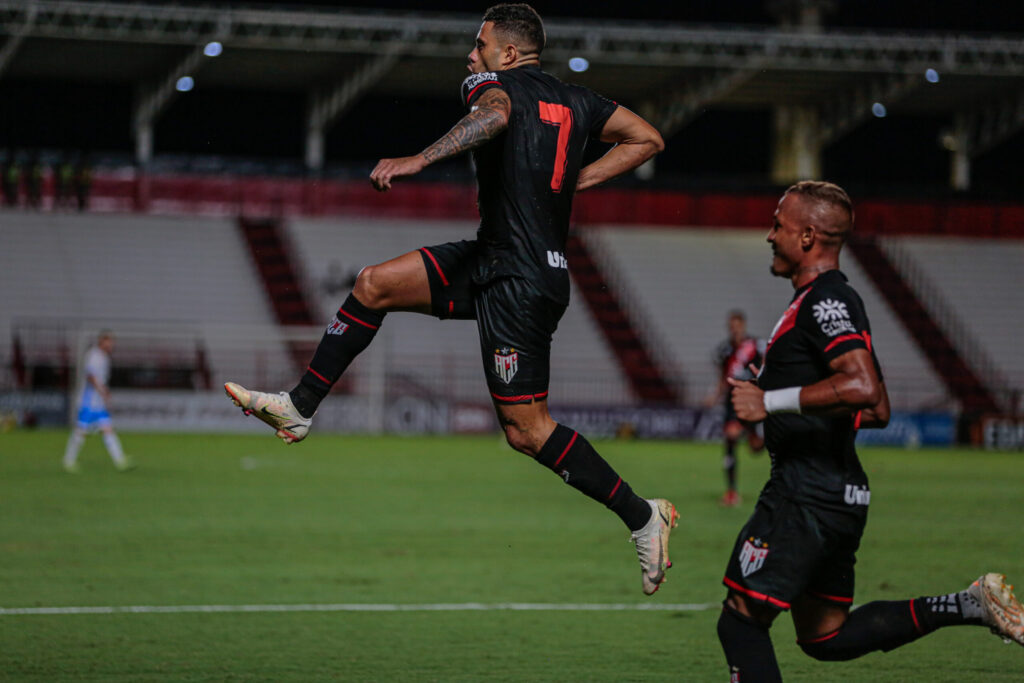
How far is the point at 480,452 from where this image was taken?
26.2 metres

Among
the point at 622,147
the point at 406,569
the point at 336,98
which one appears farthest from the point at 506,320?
the point at 336,98

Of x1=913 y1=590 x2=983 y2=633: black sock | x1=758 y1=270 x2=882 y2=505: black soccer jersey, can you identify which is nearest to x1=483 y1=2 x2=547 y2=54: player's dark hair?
x1=758 y1=270 x2=882 y2=505: black soccer jersey

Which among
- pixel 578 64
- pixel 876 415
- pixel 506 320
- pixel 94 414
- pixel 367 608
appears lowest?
pixel 94 414

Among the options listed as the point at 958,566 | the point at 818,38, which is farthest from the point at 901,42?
the point at 958,566

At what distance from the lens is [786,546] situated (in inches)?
200

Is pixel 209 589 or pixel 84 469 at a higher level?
pixel 209 589

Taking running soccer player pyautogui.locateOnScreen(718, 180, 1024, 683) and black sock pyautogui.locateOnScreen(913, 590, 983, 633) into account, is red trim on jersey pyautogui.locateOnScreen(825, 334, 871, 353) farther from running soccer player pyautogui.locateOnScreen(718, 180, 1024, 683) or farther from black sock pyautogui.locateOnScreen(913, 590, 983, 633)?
black sock pyautogui.locateOnScreen(913, 590, 983, 633)

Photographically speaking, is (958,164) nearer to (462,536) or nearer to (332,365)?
(462,536)

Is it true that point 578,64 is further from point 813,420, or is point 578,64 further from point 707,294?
point 813,420

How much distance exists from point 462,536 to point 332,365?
22.5ft

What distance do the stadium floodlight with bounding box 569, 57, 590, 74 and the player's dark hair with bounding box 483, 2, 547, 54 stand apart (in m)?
29.1

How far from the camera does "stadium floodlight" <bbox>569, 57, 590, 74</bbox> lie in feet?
115

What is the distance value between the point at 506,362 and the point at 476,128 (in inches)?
45.2

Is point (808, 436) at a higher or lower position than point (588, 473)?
higher
